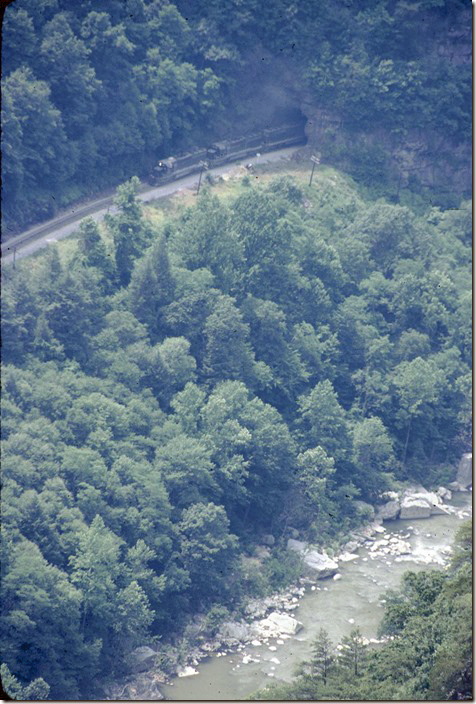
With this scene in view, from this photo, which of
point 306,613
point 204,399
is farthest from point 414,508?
point 204,399

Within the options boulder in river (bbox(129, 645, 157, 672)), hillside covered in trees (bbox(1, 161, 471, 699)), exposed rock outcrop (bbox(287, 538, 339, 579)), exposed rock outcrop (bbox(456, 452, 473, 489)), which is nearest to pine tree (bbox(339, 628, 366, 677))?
boulder in river (bbox(129, 645, 157, 672))

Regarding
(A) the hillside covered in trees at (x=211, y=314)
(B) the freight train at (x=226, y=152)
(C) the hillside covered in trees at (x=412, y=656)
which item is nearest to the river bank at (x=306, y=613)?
(A) the hillside covered in trees at (x=211, y=314)

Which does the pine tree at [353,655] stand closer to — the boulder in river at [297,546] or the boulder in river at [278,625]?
the boulder in river at [278,625]

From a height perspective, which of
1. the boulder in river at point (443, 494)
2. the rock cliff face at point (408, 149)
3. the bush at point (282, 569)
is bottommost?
A: the bush at point (282, 569)

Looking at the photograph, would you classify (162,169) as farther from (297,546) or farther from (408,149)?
(297,546)

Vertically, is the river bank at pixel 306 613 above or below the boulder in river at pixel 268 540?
below

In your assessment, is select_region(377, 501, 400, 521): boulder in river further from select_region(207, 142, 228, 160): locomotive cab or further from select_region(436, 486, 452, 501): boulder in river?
select_region(207, 142, 228, 160): locomotive cab

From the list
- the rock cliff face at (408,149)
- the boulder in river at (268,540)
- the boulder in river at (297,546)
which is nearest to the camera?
the boulder in river at (297,546)
